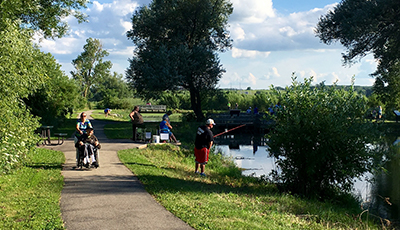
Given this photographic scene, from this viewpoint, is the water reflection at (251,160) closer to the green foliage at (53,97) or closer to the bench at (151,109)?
the green foliage at (53,97)

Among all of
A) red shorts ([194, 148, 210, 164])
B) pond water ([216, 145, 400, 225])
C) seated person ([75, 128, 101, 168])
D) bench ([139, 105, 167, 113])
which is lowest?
pond water ([216, 145, 400, 225])

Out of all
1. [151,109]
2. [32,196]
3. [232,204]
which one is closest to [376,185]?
[232,204]

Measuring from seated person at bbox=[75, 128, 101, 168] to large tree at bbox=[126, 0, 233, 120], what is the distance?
64.6ft

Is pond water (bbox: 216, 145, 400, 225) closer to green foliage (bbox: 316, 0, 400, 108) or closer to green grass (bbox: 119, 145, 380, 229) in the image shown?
green grass (bbox: 119, 145, 380, 229)

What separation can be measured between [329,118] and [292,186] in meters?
2.62

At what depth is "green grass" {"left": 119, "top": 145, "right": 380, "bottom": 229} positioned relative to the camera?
7795 millimetres

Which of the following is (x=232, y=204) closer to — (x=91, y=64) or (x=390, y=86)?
(x=390, y=86)

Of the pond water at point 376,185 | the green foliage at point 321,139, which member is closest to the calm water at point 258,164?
the pond water at point 376,185

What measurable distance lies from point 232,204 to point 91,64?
6705 cm

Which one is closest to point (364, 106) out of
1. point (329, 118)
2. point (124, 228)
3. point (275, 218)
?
point (329, 118)

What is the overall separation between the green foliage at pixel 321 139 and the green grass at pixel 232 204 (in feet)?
2.88

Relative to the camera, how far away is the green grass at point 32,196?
23.5 ft

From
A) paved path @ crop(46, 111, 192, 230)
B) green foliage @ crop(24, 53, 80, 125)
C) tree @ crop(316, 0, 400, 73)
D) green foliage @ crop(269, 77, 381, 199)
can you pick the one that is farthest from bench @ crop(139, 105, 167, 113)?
green foliage @ crop(269, 77, 381, 199)

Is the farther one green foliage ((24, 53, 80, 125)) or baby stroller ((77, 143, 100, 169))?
green foliage ((24, 53, 80, 125))
